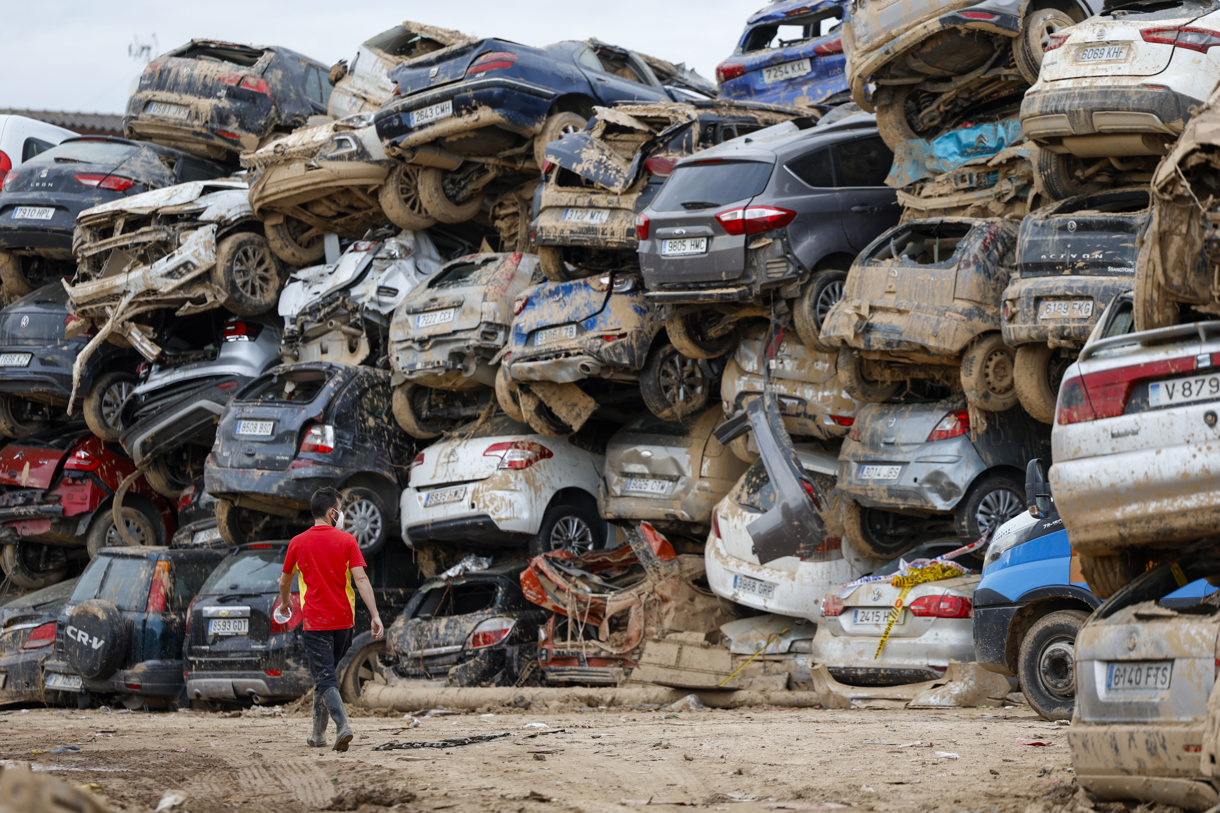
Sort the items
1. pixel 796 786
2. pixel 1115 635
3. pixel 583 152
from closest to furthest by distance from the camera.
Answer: pixel 1115 635
pixel 796 786
pixel 583 152

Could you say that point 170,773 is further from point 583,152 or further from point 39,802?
point 583,152

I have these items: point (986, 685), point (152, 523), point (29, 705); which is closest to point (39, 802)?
point (986, 685)

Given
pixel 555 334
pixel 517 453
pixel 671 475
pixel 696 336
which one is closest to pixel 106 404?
pixel 517 453

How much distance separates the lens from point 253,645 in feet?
44.7

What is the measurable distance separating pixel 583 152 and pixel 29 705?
839 centimetres

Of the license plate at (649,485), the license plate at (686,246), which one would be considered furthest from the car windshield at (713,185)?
the license plate at (649,485)

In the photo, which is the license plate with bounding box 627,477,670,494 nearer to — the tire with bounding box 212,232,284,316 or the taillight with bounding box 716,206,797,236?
the taillight with bounding box 716,206,797,236

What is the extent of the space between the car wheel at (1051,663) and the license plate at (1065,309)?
7.20 feet

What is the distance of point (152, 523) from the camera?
19.0 m

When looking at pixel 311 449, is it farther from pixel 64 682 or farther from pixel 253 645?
pixel 64 682

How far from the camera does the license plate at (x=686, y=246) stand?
505 inches

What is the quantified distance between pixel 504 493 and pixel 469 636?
168 centimetres

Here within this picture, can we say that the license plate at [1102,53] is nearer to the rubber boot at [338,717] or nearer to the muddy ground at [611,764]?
the muddy ground at [611,764]

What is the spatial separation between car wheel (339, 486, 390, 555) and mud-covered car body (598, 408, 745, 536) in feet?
7.76
